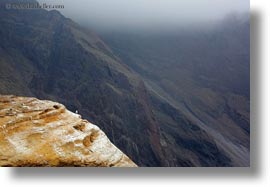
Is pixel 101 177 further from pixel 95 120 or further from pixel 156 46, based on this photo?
pixel 156 46

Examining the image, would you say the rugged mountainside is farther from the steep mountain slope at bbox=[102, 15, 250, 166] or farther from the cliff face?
the cliff face

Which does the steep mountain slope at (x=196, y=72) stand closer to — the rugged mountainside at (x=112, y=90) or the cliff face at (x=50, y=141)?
the rugged mountainside at (x=112, y=90)

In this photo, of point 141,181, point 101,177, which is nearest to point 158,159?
point 141,181

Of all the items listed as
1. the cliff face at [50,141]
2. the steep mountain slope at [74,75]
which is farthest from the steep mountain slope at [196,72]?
the cliff face at [50,141]

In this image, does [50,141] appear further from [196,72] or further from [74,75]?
[196,72]

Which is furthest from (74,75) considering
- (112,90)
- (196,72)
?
A: (196,72)

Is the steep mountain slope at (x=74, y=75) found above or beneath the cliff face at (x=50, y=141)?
above
